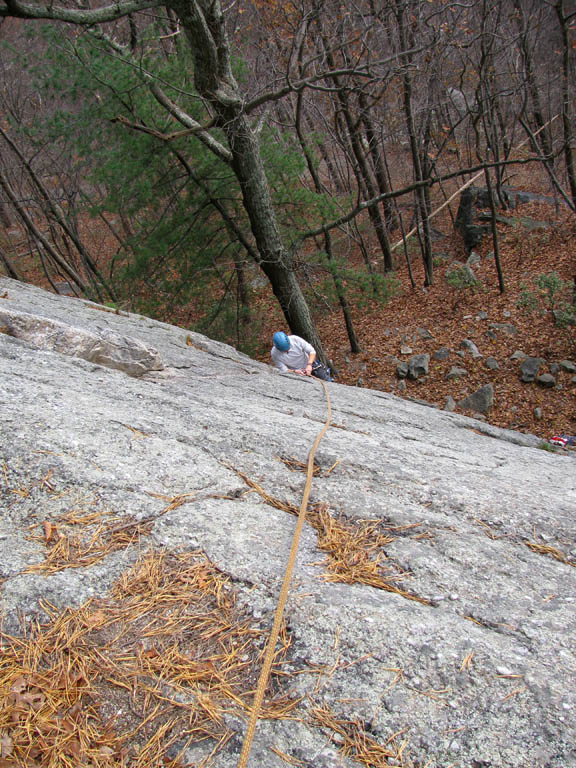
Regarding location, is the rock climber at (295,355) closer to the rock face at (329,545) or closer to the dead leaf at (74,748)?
the rock face at (329,545)

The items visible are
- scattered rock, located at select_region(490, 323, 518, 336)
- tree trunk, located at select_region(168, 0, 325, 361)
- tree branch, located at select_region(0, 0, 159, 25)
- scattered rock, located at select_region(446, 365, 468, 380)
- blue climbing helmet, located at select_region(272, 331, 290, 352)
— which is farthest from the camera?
scattered rock, located at select_region(490, 323, 518, 336)

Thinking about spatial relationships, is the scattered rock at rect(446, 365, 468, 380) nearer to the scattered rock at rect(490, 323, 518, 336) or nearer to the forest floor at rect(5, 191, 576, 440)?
the forest floor at rect(5, 191, 576, 440)

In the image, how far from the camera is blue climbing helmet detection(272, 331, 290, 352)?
6766 millimetres

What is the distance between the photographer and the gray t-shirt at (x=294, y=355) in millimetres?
7047

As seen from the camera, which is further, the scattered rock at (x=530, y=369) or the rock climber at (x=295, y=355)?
the scattered rock at (x=530, y=369)

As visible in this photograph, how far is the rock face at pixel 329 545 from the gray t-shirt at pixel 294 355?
10.8 feet

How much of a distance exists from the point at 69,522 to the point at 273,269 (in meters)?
6.30

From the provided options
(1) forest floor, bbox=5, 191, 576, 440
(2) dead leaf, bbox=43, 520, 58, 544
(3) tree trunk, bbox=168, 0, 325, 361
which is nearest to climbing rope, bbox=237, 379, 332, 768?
(2) dead leaf, bbox=43, 520, 58, 544

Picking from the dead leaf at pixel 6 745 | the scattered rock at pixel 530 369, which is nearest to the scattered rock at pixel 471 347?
the scattered rock at pixel 530 369

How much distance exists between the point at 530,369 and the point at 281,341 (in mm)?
5344

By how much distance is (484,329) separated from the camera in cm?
1062

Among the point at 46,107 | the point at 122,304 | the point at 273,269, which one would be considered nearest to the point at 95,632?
the point at 273,269

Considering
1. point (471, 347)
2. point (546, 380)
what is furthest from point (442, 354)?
point (546, 380)

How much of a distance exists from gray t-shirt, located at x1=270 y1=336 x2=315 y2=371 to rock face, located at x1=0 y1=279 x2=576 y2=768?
3287 millimetres
